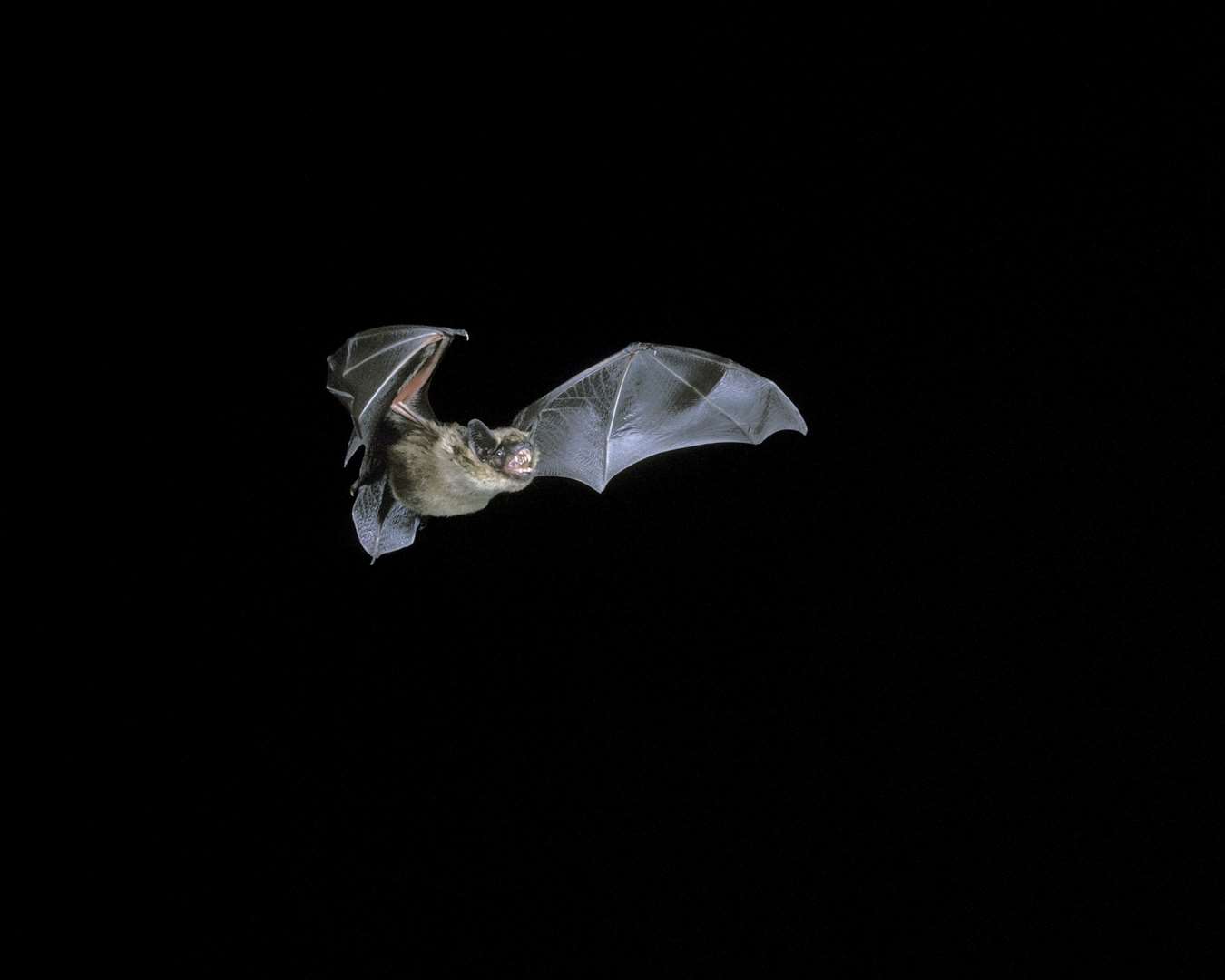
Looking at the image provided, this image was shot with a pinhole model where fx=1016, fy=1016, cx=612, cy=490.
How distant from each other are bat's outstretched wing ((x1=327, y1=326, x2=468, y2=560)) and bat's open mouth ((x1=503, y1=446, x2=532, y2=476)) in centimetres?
34

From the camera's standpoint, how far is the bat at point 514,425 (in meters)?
2.86

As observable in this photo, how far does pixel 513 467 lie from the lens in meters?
2.89

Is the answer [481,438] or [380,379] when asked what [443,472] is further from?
[380,379]

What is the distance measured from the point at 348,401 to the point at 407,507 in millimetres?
467

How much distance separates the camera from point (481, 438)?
9.45ft

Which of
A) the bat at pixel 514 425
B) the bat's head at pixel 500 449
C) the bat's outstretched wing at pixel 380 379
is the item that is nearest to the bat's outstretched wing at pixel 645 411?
the bat at pixel 514 425

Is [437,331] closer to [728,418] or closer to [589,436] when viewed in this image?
[589,436]

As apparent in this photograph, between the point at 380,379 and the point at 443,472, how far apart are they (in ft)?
1.06

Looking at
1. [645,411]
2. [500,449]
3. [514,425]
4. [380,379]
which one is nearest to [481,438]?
[500,449]

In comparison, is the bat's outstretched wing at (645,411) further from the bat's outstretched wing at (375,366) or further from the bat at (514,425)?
the bat's outstretched wing at (375,366)

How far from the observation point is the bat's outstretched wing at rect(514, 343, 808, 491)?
301cm

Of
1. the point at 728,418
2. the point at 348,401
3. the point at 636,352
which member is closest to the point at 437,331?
the point at 348,401

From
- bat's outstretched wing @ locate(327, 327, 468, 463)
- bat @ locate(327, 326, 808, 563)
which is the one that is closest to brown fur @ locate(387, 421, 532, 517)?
bat @ locate(327, 326, 808, 563)

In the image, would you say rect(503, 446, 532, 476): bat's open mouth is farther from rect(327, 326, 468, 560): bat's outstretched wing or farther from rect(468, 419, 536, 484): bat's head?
rect(327, 326, 468, 560): bat's outstretched wing
